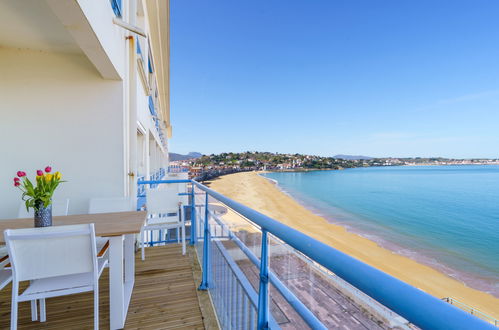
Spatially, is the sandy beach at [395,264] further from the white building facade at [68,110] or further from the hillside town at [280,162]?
the hillside town at [280,162]

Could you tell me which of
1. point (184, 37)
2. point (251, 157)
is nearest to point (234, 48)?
point (184, 37)

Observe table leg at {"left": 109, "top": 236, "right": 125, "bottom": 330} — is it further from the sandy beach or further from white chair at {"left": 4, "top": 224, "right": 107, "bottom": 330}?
the sandy beach

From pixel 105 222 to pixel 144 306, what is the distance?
81cm

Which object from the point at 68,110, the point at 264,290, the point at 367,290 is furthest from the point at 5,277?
the point at 367,290

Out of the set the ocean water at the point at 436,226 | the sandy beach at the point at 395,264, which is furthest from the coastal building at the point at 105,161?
the ocean water at the point at 436,226

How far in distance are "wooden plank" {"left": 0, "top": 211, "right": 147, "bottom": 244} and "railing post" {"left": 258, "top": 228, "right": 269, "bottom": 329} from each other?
121 cm

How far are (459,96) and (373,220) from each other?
35020mm

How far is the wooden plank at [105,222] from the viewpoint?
1.73 m

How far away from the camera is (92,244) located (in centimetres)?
146

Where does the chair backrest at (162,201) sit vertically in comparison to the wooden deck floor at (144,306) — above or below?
above

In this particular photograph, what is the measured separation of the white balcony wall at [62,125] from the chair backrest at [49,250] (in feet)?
5.26

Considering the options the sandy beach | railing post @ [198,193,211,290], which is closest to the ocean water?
the sandy beach

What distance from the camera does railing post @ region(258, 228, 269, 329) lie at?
869mm

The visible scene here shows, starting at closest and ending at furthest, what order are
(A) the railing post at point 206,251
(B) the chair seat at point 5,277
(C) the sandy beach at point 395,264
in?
(B) the chair seat at point 5,277 < (A) the railing post at point 206,251 < (C) the sandy beach at point 395,264
